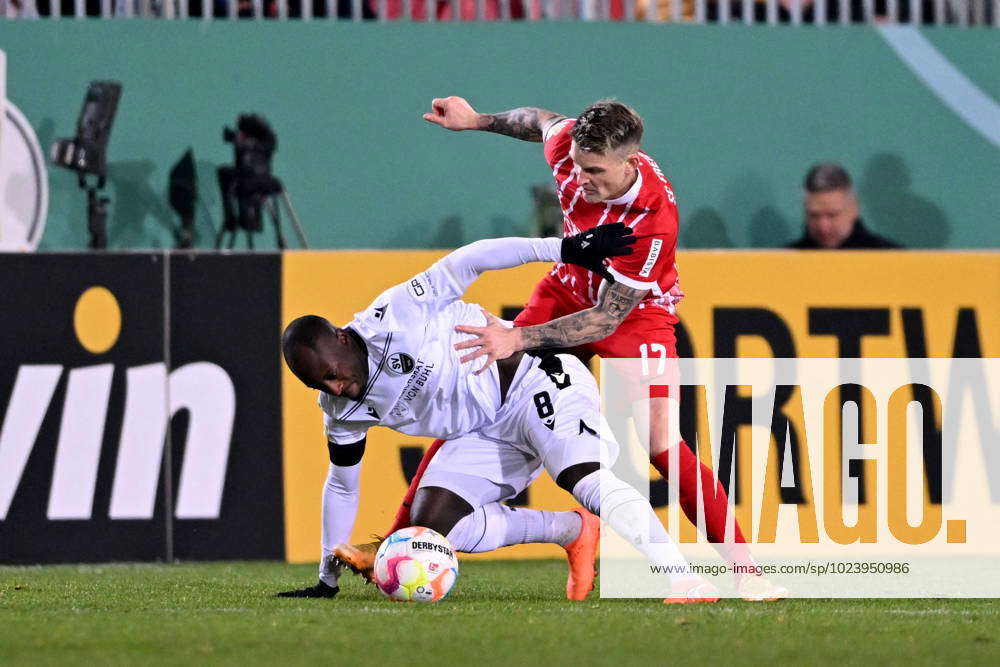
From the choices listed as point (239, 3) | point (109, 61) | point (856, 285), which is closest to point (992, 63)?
point (856, 285)

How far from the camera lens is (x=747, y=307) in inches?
370

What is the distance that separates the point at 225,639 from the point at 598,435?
2.12 metres

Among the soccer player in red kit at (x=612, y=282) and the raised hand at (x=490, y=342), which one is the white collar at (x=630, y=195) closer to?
the soccer player in red kit at (x=612, y=282)

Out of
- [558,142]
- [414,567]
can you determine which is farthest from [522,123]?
[414,567]

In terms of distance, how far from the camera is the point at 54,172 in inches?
422

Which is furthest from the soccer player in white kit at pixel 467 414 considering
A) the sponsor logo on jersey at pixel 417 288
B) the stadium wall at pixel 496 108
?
the stadium wall at pixel 496 108

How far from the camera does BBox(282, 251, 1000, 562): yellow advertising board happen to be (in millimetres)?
→ 9188

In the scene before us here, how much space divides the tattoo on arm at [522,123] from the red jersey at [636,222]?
16 cm

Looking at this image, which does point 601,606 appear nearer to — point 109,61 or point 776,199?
point 776,199

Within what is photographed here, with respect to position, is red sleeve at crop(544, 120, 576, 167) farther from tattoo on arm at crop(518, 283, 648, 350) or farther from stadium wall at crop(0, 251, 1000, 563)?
stadium wall at crop(0, 251, 1000, 563)

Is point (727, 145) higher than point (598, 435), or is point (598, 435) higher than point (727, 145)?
point (727, 145)

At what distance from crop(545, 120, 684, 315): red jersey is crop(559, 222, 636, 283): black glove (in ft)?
0.91

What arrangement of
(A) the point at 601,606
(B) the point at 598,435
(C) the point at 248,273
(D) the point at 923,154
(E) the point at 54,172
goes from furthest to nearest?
(D) the point at 923,154 → (E) the point at 54,172 → (C) the point at 248,273 → (B) the point at 598,435 → (A) the point at 601,606

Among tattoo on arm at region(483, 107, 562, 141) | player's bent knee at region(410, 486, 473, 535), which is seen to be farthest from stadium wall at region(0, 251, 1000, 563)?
player's bent knee at region(410, 486, 473, 535)
